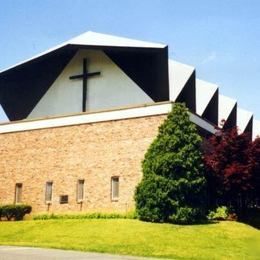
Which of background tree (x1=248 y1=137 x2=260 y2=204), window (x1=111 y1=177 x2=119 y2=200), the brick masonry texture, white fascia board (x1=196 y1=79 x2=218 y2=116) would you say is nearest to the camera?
background tree (x1=248 y1=137 x2=260 y2=204)

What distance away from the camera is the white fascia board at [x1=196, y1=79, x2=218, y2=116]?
38.5m

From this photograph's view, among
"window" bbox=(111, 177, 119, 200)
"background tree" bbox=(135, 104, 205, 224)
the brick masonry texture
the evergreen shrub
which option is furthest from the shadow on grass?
the evergreen shrub

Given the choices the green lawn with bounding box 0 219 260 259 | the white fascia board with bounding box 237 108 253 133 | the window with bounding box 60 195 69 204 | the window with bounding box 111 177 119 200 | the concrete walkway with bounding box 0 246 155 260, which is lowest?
the concrete walkway with bounding box 0 246 155 260

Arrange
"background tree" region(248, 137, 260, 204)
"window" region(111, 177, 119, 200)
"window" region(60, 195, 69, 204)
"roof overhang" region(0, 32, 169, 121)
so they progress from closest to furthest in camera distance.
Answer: "background tree" region(248, 137, 260, 204), "window" region(111, 177, 119, 200), "window" region(60, 195, 69, 204), "roof overhang" region(0, 32, 169, 121)

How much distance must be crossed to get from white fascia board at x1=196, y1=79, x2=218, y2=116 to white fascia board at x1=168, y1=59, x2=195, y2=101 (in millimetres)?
3178

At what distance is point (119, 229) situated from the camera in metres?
22.8

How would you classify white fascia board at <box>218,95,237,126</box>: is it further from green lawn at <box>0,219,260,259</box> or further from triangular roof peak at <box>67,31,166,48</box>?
green lawn at <box>0,219,260,259</box>

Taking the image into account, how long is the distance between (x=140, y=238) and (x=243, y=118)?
33983mm

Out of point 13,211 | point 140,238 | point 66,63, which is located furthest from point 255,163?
point 66,63

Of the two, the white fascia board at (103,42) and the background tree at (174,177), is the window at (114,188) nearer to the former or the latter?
the background tree at (174,177)

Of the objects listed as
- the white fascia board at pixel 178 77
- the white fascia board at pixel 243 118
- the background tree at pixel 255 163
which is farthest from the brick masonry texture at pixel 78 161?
the white fascia board at pixel 243 118

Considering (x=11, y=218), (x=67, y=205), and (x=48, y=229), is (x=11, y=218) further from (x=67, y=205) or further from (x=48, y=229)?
(x=48, y=229)

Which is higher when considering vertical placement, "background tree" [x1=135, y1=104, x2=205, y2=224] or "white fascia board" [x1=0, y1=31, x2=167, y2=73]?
"white fascia board" [x1=0, y1=31, x2=167, y2=73]

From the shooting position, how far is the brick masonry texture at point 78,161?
29.4 metres
